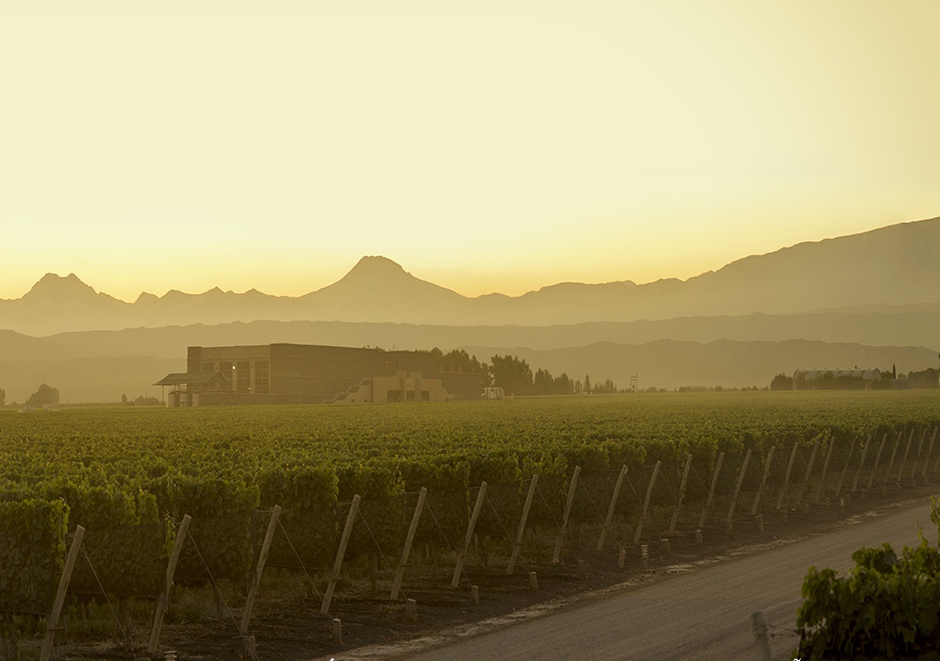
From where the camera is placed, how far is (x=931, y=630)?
40.9 ft

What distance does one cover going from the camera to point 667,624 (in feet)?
80.1

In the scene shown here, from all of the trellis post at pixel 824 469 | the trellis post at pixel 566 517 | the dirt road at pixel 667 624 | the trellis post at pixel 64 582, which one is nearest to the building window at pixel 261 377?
the trellis post at pixel 824 469

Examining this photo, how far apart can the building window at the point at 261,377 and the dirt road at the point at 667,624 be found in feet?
549

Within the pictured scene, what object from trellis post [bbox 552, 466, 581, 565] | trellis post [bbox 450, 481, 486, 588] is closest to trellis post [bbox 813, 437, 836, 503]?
trellis post [bbox 552, 466, 581, 565]

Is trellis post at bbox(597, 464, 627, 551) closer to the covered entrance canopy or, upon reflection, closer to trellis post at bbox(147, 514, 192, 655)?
trellis post at bbox(147, 514, 192, 655)

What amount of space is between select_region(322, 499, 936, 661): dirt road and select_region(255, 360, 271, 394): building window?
16721cm

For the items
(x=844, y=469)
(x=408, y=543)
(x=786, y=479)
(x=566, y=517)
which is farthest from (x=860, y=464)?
(x=408, y=543)

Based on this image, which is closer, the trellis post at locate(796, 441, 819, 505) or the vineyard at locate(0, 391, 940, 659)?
the vineyard at locate(0, 391, 940, 659)

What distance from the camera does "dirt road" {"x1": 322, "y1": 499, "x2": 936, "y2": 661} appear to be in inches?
860

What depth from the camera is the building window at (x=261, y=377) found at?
196625 mm

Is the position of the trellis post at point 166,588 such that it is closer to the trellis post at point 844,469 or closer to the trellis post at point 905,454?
the trellis post at point 844,469

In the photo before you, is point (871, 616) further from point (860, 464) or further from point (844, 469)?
point (860, 464)

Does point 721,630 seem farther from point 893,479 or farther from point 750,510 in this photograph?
point 893,479

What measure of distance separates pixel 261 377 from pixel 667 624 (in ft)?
581
